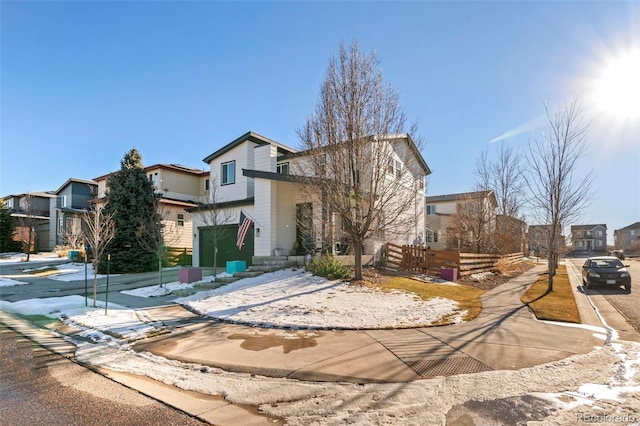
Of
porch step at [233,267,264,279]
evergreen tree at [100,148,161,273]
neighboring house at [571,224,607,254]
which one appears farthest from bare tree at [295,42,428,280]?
neighboring house at [571,224,607,254]

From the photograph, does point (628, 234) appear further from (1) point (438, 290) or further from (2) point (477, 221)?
(1) point (438, 290)

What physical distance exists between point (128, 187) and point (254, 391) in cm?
2120

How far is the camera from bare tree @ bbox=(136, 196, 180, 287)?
15.6 meters

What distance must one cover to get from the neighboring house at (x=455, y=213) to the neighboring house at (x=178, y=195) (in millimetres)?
21494

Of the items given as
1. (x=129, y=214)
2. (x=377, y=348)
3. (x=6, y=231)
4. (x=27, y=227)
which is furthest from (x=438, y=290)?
(x=6, y=231)

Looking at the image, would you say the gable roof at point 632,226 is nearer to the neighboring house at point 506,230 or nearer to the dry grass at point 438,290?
the neighboring house at point 506,230

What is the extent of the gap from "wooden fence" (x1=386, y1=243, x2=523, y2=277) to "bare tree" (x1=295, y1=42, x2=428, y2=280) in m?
5.86

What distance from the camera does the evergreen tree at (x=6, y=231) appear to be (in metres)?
34.5

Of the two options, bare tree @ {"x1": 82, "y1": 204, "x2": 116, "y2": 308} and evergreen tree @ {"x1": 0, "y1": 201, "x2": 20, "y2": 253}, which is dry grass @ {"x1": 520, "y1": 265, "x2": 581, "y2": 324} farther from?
evergreen tree @ {"x1": 0, "y1": 201, "x2": 20, "y2": 253}

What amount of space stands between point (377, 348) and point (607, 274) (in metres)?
14.2

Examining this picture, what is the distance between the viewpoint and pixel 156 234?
56.1 feet

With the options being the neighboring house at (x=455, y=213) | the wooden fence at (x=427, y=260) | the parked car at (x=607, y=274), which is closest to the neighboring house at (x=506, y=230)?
the neighboring house at (x=455, y=213)

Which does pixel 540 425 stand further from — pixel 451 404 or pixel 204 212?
pixel 204 212

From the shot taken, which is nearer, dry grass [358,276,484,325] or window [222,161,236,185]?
dry grass [358,276,484,325]
